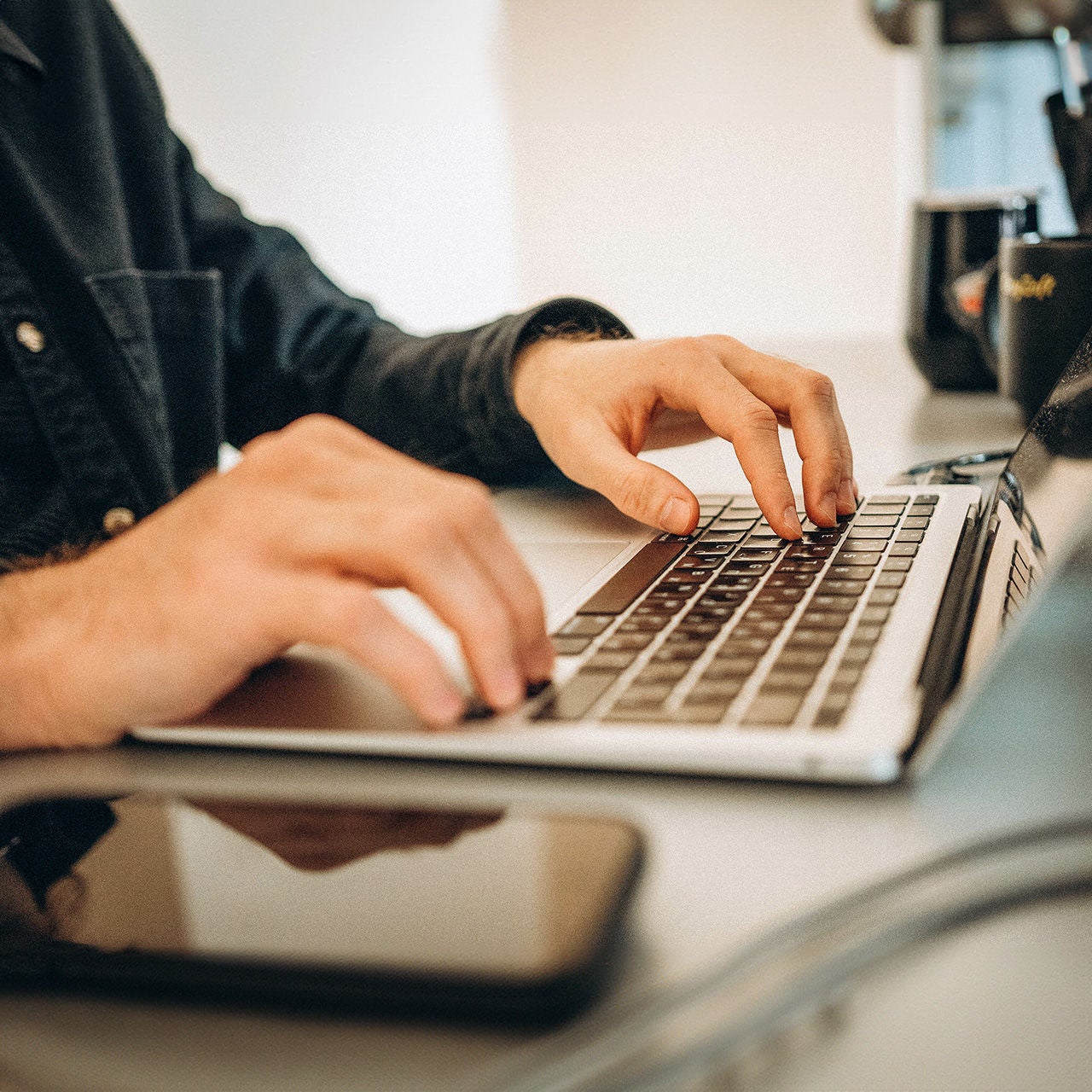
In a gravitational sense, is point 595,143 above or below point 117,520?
above

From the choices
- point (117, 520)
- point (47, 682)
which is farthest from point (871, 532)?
point (117, 520)

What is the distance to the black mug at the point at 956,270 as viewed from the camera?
98 cm

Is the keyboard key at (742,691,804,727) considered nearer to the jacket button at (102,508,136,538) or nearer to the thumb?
the thumb

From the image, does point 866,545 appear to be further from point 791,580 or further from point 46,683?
point 46,683

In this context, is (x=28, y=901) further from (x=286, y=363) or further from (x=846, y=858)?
(x=286, y=363)

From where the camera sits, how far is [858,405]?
98 centimetres

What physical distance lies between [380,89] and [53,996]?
3163mm

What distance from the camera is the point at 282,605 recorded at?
1.12 feet

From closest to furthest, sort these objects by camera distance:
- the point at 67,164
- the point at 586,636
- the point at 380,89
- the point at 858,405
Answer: the point at 586,636
the point at 67,164
the point at 858,405
the point at 380,89

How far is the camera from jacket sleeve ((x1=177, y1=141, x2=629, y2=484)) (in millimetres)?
753

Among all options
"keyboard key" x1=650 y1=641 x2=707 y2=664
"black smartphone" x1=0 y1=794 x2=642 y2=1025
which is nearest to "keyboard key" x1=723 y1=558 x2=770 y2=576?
"keyboard key" x1=650 y1=641 x2=707 y2=664

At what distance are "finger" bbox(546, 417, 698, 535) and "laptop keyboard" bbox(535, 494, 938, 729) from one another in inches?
0.6

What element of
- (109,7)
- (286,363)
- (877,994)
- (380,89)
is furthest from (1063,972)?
(380,89)

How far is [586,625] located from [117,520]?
0.43 m
